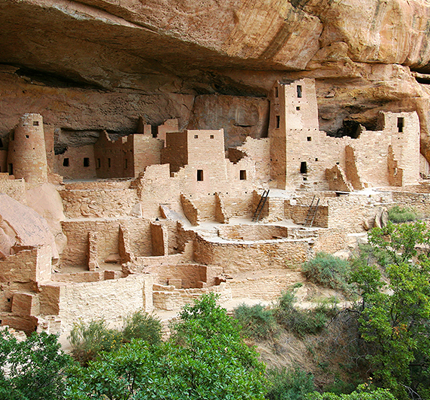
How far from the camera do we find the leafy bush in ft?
36.9

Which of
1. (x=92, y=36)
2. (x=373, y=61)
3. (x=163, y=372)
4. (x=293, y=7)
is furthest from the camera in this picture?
(x=373, y=61)

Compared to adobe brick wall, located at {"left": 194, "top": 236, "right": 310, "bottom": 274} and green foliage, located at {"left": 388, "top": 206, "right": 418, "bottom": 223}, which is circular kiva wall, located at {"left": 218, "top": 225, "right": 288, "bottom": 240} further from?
green foliage, located at {"left": 388, "top": 206, "right": 418, "bottom": 223}

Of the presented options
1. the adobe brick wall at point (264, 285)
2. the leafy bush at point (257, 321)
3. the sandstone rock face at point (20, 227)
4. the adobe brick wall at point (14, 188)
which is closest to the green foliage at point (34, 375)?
the sandstone rock face at point (20, 227)

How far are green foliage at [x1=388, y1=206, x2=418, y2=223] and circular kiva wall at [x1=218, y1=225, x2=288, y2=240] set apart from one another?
4.08 meters

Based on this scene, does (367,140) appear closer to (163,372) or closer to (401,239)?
(401,239)

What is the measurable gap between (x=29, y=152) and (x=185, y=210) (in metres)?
5.09

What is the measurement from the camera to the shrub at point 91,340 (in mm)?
8961

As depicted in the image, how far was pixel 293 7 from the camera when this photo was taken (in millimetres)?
15773

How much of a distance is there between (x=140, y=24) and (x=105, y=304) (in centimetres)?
795

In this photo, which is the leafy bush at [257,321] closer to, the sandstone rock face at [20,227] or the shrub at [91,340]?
the shrub at [91,340]

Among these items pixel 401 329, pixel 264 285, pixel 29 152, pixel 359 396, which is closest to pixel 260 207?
pixel 264 285

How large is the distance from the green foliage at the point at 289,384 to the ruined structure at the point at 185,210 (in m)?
2.61

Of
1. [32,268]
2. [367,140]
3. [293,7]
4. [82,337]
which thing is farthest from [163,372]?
[367,140]

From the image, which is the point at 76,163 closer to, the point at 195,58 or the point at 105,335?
the point at 195,58
